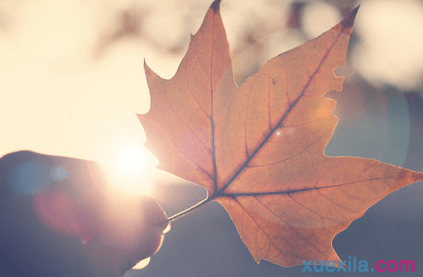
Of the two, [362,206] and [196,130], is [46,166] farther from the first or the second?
[362,206]

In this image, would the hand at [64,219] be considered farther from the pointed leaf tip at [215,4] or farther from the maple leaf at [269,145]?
the pointed leaf tip at [215,4]

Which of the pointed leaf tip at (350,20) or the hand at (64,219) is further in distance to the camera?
the hand at (64,219)

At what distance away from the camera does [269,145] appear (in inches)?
21.8

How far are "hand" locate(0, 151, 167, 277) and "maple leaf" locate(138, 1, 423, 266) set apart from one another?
0.12 m

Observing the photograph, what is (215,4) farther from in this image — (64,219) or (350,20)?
(64,219)

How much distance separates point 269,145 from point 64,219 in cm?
38

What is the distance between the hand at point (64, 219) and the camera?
533 millimetres

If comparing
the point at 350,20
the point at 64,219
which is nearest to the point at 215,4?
the point at 350,20

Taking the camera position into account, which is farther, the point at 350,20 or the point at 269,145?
the point at 269,145

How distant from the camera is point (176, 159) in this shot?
22.6 inches

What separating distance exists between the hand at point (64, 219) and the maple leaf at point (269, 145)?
0.40ft

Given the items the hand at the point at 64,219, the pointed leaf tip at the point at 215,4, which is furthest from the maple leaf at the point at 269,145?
the hand at the point at 64,219

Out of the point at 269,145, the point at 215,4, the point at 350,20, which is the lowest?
the point at 269,145

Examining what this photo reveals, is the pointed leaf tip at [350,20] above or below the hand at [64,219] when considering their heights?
above
